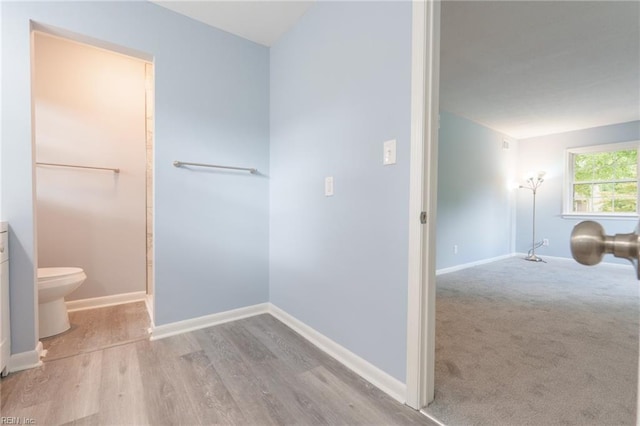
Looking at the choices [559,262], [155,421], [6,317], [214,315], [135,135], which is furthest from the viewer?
[559,262]

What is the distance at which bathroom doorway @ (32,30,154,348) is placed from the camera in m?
2.31

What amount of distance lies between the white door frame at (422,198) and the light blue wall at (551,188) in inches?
202

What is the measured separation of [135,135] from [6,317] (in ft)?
5.77

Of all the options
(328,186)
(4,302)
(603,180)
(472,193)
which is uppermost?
(603,180)

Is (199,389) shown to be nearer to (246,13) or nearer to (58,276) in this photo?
(58,276)

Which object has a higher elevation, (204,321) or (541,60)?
(541,60)

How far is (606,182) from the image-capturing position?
4695 mm

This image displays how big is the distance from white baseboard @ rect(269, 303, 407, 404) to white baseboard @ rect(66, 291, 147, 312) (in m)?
1.53

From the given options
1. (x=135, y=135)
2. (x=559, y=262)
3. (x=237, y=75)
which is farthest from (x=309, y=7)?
(x=559, y=262)

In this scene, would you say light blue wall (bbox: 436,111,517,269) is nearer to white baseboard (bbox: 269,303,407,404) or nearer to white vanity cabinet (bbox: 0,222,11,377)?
white baseboard (bbox: 269,303,407,404)

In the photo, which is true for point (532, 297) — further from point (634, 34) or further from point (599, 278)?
point (634, 34)

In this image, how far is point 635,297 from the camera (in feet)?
9.53

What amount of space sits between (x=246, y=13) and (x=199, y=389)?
2.32 metres

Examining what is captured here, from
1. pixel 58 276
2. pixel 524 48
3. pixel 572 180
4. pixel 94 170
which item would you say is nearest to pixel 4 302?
pixel 58 276
